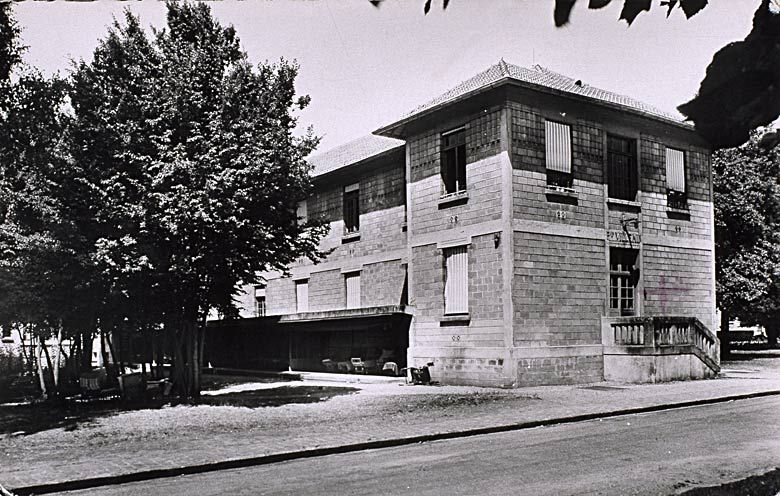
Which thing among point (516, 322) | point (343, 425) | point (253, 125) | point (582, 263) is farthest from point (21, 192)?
point (582, 263)

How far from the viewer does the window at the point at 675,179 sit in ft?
72.8

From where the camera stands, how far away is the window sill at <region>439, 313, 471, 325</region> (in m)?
19.4

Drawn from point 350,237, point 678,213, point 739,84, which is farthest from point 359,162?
point 739,84

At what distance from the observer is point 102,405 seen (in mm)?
15703

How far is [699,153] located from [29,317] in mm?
20951

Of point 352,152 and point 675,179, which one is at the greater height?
point 352,152

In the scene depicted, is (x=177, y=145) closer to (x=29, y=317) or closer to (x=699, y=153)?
(x=29, y=317)

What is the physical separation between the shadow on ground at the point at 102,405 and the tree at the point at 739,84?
38.7ft

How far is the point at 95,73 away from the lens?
15.8m

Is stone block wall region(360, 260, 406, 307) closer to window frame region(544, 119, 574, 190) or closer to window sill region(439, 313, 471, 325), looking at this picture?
window sill region(439, 313, 471, 325)

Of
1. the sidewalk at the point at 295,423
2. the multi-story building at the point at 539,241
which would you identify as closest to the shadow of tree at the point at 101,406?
the sidewalk at the point at 295,423

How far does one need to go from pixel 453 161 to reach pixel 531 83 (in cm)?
339

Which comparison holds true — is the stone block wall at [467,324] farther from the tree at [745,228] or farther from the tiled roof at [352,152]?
the tree at [745,228]

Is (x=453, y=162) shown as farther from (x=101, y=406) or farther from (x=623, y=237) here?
(x=101, y=406)
